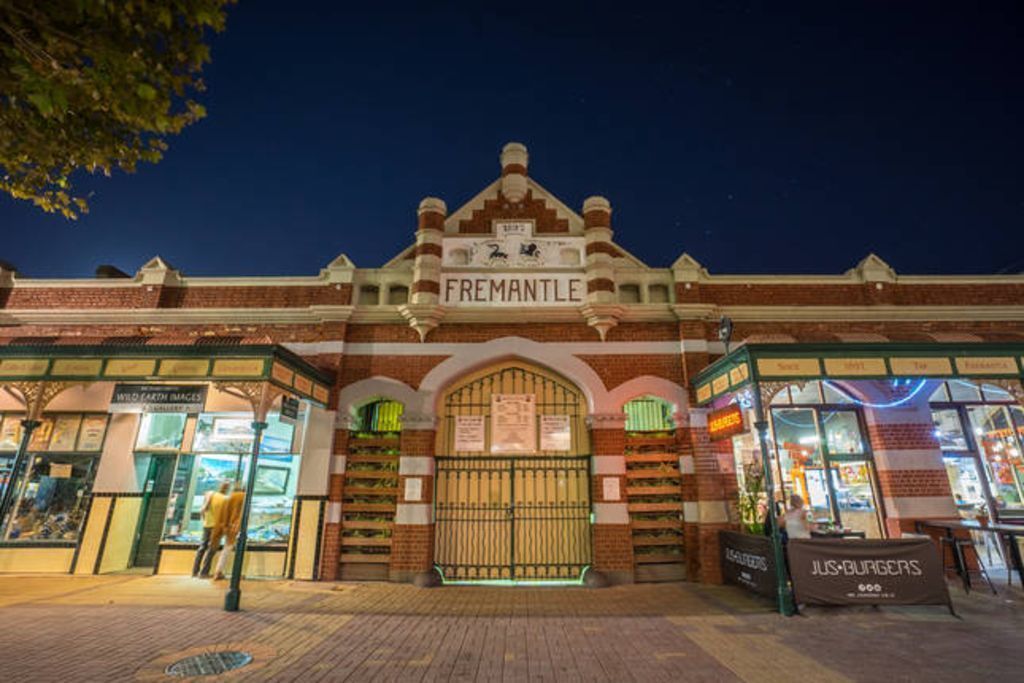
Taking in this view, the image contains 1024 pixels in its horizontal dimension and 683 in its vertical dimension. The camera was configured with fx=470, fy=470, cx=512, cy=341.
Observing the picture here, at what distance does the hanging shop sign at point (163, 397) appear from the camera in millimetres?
9344

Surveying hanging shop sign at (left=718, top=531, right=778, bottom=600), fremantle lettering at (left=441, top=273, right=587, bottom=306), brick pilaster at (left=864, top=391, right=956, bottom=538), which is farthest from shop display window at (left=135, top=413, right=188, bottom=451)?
brick pilaster at (left=864, top=391, right=956, bottom=538)

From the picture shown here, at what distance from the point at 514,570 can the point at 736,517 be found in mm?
4797

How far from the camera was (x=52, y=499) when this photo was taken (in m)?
10.6

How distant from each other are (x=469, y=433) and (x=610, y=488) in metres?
3.31

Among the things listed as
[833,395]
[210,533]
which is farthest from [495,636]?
[833,395]

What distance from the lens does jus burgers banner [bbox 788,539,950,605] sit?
23.8ft

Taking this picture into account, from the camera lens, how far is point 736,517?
9.75 metres

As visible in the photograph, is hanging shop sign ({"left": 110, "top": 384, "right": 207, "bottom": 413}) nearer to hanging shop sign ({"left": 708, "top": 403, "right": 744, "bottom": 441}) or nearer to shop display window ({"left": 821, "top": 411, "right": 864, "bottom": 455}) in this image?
hanging shop sign ({"left": 708, "top": 403, "right": 744, "bottom": 441})

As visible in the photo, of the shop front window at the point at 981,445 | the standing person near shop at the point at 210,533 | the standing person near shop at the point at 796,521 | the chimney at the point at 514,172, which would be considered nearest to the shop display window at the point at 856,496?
the shop front window at the point at 981,445

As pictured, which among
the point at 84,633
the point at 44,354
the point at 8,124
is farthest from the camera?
the point at 44,354

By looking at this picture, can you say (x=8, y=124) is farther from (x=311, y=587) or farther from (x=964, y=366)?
(x=964, y=366)

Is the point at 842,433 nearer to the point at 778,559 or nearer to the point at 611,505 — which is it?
the point at 778,559

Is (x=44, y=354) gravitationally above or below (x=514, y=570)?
above

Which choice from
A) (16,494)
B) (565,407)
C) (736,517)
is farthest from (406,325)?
(16,494)
